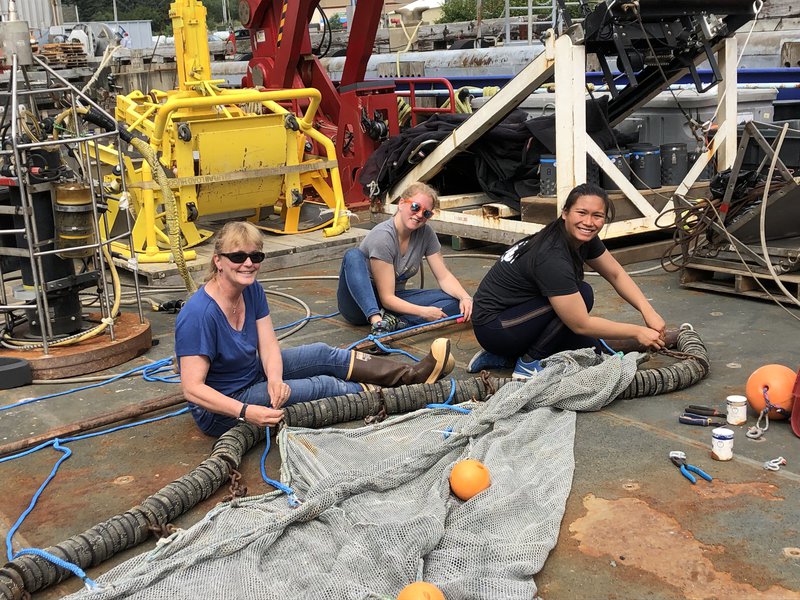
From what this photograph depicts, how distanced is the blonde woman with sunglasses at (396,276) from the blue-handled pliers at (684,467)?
2034 millimetres

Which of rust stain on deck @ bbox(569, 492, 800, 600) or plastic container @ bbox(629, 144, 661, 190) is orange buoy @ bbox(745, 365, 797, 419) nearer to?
rust stain on deck @ bbox(569, 492, 800, 600)

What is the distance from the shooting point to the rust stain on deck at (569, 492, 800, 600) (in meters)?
2.88

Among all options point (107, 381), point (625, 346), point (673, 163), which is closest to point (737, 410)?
point (625, 346)

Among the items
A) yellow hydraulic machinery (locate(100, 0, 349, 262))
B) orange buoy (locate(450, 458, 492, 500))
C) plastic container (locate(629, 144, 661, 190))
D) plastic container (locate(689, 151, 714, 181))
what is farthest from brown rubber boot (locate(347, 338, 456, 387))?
plastic container (locate(689, 151, 714, 181))

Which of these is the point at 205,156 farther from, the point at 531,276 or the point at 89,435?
the point at 531,276

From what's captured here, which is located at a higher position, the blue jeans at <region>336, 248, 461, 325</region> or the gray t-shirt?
the gray t-shirt

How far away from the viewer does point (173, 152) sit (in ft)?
25.4

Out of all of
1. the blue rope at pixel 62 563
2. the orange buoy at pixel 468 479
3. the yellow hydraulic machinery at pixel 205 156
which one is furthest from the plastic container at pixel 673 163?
the blue rope at pixel 62 563

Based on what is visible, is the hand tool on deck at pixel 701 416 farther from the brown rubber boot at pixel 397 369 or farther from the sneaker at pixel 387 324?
the sneaker at pixel 387 324

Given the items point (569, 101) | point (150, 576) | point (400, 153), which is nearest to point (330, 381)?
point (150, 576)

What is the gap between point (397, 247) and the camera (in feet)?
18.4

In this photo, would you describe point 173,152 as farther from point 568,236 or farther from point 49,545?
point 49,545

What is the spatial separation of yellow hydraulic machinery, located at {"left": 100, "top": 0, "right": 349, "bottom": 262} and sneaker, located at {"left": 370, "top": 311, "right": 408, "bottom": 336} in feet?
8.06

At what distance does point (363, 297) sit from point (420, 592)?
312cm
